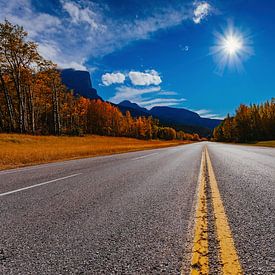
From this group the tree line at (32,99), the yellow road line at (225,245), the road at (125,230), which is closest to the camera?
the yellow road line at (225,245)

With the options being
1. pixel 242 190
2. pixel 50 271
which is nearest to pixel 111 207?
pixel 50 271

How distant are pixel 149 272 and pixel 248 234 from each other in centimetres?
133

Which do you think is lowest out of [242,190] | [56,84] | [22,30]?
[242,190]

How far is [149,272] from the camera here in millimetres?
2072

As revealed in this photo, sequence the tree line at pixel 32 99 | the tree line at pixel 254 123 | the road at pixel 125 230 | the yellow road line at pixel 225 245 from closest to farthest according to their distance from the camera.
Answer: the yellow road line at pixel 225 245
the road at pixel 125 230
the tree line at pixel 32 99
the tree line at pixel 254 123

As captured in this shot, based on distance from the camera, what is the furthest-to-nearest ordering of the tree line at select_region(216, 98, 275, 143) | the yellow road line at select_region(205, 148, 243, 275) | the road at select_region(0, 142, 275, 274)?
the tree line at select_region(216, 98, 275, 143), the road at select_region(0, 142, 275, 274), the yellow road line at select_region(205, 148, 243, 275)

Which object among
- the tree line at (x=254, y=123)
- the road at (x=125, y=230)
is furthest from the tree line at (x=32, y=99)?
the tree line at (x=254, y=123)

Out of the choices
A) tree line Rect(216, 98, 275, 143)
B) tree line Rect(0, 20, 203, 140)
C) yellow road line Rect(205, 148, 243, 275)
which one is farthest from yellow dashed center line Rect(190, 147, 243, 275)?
tree line Rect(216, 98, 275, 143)

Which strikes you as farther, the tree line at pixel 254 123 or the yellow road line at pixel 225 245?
the tree line at pixel 254 123

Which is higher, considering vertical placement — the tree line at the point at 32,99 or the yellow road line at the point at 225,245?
the tree line at the point at 32,99

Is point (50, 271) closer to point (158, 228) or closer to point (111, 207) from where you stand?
point (158, 228)

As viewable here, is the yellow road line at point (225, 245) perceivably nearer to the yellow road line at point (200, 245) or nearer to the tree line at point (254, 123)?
the yellow road line at point (200, 245)

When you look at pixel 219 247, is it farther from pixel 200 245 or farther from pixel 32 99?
pixel 32 99

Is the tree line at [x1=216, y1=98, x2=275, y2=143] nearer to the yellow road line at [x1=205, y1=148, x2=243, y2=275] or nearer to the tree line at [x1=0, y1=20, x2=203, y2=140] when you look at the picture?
the tree line at [x1=0, y1=20, x2=203, y2=140]
